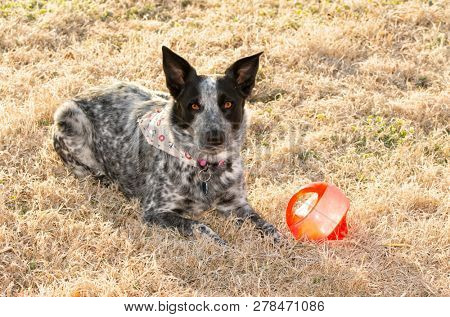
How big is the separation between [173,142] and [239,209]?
0.97 meters

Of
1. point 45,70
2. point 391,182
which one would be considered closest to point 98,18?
point 45,70

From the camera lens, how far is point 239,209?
7.14 metres

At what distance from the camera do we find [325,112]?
360 inches

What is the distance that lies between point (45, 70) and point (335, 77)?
166 inches

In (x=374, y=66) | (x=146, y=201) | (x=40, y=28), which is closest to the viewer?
(x=146, y=201)

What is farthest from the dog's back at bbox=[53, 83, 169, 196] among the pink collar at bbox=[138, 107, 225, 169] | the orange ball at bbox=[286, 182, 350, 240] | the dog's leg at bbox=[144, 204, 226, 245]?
the orange ball at bbox=[286, 182, 350, 240]

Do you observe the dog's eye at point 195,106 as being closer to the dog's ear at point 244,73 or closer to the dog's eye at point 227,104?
the dog's eye at point 227,104

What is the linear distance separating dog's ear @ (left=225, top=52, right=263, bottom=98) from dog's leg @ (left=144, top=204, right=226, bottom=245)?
1.41 meters

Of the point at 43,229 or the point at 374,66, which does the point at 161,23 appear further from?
the point at 43,229

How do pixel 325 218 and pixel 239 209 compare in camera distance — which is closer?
pixel 325 218

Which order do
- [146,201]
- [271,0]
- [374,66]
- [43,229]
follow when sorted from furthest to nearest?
[271,0] → [374,66] → [146,201] → [43,229]

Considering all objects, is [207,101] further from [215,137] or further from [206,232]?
[206,232]

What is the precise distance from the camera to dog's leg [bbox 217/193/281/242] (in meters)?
6.90

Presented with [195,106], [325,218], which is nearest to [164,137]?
[195,106]
